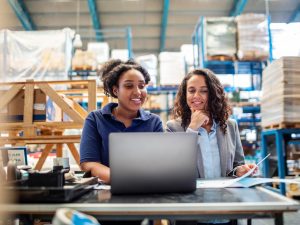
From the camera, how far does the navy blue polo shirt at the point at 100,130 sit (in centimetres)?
203

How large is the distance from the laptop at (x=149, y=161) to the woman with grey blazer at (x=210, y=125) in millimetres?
763

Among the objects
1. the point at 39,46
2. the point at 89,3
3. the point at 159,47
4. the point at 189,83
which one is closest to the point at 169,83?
the point at 39,46

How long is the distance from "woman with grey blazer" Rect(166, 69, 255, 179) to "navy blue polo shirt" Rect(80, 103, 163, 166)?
0.95 feet

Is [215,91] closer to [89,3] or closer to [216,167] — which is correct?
[216,167]

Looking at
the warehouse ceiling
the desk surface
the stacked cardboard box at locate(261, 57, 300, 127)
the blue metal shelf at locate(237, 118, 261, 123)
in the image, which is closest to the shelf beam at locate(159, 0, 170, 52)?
the warehouse ceiling

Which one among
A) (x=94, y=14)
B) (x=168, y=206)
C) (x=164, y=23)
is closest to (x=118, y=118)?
(x=168, y=206)

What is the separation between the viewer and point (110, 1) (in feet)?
37.5

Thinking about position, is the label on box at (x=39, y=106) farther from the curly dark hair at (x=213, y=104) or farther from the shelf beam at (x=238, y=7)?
the shelf beam at (x=238, y=7)

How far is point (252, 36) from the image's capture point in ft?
21.3

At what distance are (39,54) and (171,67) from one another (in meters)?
3.06

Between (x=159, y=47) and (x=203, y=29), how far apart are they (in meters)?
7.94

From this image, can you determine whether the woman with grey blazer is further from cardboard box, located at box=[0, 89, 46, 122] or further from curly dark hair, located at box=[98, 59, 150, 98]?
cardboard box, located at box=[0, 89, 46, 122]

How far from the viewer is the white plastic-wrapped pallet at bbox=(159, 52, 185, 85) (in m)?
7.89

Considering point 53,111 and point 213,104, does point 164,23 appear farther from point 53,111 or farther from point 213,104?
point 213,104
